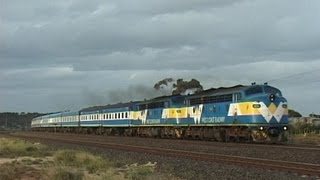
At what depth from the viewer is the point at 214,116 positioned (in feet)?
118

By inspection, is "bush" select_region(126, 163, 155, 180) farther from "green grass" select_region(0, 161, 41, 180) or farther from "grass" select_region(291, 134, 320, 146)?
"grass" select_region(291, 134, 320, 146)

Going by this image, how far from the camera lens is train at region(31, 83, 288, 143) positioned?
104 ft

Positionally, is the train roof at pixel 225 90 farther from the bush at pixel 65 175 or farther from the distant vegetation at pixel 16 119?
the distant vegetation at pixel 16 119

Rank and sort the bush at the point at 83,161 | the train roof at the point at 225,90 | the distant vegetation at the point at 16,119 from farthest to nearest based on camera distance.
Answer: the distant vegetation at the point at 16,119
the train roof at the point at 225,90
the bush at the point at 83,161

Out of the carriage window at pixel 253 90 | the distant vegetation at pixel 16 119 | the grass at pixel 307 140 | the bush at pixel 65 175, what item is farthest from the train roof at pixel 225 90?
the distant vegetation at pixel 16 119

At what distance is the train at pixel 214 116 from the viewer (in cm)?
3178

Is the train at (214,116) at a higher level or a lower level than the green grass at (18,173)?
higher

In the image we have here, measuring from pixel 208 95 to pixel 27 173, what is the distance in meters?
21.0

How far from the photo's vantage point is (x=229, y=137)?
35.3 meters

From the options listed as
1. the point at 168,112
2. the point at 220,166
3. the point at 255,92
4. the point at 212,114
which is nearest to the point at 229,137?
the point at 212,114

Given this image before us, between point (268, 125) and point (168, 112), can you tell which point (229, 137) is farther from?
point (168, 112)

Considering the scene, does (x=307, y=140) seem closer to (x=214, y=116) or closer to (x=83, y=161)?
(x=214, y=116)

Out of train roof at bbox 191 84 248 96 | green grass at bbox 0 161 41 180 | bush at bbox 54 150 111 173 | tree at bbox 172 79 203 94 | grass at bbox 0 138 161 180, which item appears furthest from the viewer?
tree at bbox 172 79 203 94

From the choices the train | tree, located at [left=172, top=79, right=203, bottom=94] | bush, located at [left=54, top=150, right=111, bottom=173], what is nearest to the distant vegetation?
tree, located at [left=172, top=79, right=203, bottom=94]
